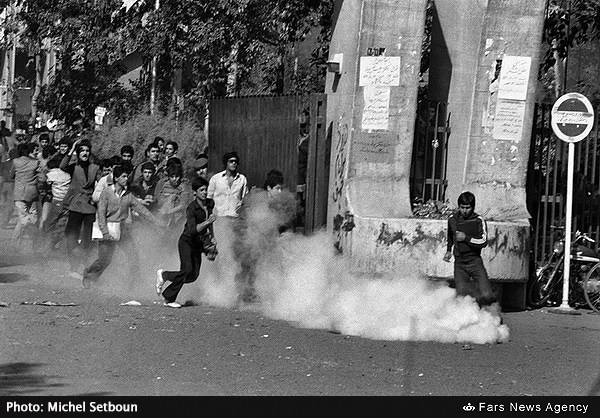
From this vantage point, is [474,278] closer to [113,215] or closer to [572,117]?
[572,117]

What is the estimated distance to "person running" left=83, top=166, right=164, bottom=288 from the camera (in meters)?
14.7

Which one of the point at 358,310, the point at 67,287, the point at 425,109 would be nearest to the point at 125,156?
the point at 67,287

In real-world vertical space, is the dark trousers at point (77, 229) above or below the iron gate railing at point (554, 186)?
below

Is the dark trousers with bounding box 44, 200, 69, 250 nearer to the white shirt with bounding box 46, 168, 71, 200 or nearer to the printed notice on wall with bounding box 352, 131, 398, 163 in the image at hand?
the white shirt with bounding box 46, 168, 71, 200

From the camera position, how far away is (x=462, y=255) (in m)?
12.9

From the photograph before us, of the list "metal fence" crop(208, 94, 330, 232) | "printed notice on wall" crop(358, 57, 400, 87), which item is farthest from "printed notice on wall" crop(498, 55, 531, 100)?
"metal fence" crop(208, 94, 330, 232)

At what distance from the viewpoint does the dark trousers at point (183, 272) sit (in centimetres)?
1363

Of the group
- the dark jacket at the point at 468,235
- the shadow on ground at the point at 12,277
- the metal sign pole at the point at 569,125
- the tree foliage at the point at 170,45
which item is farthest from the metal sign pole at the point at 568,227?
the shadow on ground at the point at 12,277

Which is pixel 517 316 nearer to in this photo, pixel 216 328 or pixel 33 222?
pixel 216 328

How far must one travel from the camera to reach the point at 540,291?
15430 millimetres

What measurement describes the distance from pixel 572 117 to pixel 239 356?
245 inches

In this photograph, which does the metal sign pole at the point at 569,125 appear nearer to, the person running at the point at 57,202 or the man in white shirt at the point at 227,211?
the man in white shirt at the point at 227,211

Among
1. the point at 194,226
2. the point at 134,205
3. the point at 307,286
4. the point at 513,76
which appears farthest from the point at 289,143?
the point at 513,76

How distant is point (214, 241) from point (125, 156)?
3.56 metres
